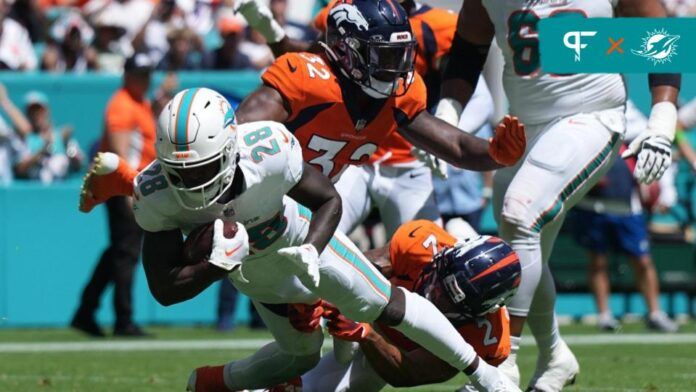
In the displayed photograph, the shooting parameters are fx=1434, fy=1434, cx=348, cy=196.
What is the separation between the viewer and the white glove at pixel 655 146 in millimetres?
5551

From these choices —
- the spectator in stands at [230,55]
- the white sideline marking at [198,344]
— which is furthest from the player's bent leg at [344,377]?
the spectator in stands at [230,55]

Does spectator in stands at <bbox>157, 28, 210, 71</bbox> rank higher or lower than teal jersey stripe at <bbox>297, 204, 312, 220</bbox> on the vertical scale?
lower

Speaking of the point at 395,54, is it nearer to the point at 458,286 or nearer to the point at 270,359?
the point at 458,286

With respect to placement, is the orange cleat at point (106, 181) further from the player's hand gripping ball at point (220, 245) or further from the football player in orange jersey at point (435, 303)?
the player's hand gripping ball at point (220, 245)

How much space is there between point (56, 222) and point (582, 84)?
250 inches

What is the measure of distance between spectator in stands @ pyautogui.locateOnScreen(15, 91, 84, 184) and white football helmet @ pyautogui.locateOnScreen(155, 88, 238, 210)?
23.5ft

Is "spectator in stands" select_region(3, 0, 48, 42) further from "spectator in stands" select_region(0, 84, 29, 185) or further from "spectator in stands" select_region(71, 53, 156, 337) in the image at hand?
"spectator in stands" select_region(71, 53, 156, 337)

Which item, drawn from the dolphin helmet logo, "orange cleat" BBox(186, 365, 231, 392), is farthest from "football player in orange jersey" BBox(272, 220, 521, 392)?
the dolphin helmet logo

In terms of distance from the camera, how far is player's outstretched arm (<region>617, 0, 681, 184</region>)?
555 centimetres

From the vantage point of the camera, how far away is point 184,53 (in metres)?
12.4

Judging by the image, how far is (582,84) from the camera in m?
5.96

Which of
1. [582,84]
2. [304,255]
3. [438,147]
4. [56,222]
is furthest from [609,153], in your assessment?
[56,222]

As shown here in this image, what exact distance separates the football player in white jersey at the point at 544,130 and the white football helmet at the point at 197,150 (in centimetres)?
150

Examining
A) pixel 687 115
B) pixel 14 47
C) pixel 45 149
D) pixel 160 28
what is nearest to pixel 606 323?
pixel 687 115
